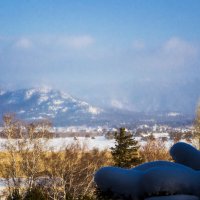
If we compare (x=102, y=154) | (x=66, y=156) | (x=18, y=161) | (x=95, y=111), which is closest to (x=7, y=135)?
(x=18, y=161)

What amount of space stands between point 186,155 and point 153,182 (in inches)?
27.5

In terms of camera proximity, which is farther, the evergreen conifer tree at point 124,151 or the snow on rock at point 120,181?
the evergreen conifer tree at point 124,151

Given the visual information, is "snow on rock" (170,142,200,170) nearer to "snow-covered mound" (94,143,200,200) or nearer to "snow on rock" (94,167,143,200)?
"snow-covered mound" (94,143,200,200)

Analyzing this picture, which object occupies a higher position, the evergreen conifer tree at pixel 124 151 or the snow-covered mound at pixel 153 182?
the snow-covered mound at pixel 153 182

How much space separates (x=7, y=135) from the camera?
18.2 metres

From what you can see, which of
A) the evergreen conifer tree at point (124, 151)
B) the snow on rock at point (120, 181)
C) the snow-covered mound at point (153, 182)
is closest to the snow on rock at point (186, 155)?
the snow-covered mound at point (153, 182)

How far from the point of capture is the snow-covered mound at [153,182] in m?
2.40

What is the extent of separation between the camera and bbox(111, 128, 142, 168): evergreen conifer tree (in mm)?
22875

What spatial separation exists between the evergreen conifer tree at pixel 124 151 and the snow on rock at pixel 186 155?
19814 millimetres

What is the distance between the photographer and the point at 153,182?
242 centimetres

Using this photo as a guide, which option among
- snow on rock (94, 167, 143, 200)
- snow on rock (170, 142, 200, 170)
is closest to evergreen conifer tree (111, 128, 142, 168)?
snow on rock (170, 142, 200, 170)

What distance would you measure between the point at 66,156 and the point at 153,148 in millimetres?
9609

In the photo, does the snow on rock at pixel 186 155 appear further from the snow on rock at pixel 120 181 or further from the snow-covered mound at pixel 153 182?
the snow on rock at pixel 120 181

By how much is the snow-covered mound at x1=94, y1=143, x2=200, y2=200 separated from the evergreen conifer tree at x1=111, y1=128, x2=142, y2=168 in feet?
66.8
